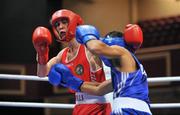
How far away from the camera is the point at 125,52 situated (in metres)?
2.13

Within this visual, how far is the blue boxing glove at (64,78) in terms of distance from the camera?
7.53 feet

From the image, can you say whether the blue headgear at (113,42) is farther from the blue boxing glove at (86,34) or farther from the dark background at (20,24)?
the dark background at (20,24)

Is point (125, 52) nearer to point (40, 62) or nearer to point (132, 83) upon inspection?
point (132, 83)

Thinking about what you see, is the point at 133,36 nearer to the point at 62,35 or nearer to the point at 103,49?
the point at 103,49

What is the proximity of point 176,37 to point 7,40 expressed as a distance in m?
1.84

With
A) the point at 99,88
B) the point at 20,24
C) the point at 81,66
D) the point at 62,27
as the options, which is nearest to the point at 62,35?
the point at 62,27

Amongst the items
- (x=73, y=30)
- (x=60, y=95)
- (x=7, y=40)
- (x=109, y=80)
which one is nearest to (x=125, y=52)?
(x=109, y=80)

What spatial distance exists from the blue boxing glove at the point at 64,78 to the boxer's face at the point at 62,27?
0.64 feet

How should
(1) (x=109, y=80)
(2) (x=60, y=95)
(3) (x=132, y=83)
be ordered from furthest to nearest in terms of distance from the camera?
(2) (x=60, y=95), (1) (x=109, y=80), (3) (x=132, y=83)

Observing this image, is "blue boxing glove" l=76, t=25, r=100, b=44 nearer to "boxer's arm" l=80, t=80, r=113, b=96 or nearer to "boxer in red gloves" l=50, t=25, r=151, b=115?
"boxer in red gloves" l=50, t=25, r=151, b=115

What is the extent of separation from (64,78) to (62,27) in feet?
0.92

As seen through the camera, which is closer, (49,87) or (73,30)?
(73,30)

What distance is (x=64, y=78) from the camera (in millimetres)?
2309

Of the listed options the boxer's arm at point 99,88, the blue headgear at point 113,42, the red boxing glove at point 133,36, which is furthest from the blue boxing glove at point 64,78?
the red boxing glove at point 133,36
